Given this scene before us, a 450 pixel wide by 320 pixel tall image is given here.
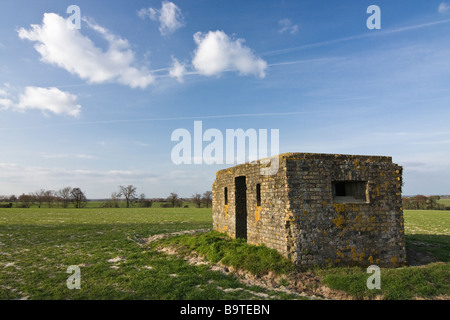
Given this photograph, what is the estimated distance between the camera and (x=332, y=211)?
9414 mm

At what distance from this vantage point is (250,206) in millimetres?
11516

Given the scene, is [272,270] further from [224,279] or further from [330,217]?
[330,217]

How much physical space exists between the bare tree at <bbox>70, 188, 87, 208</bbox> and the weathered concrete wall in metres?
80.2

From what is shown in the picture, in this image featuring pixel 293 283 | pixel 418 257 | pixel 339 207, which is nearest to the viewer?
pixel 293 283

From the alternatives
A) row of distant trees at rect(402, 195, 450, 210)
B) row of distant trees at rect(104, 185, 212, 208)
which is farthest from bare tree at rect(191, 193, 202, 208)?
row of distant trees at rect(402, 195, 450, 210)

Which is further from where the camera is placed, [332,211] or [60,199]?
[60,199]

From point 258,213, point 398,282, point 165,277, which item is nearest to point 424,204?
point 258,213

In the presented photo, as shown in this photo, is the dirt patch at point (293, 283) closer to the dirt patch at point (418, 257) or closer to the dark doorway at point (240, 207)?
the dark doorway at point (240, 207)

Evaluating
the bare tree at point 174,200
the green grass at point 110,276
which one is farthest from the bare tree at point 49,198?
the green grass at point 110,276

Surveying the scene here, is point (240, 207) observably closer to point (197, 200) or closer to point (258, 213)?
point (258, 213)

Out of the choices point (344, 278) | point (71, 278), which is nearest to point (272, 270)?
point (344, 278)

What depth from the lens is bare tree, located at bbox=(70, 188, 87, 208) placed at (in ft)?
255

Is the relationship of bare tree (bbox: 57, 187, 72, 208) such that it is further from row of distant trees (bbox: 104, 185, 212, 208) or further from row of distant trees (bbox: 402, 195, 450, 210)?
row of distant trees (bbox: 402, 195, 450, 210)

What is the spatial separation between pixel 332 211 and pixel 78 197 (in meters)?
83.3
